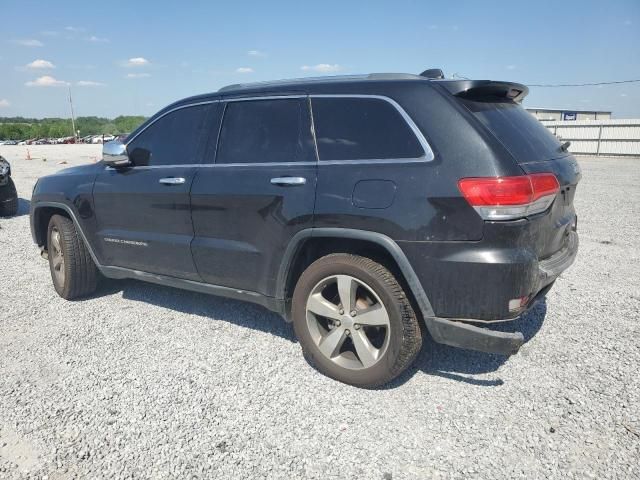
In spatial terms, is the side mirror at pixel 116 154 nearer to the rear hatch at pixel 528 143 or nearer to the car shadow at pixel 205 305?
the car shadow at pixel 205 305

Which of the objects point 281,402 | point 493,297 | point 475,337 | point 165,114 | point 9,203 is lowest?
point 281,402

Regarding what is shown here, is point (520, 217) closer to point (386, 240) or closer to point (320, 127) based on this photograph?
point (386, 240)

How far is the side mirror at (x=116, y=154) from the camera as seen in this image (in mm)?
3801

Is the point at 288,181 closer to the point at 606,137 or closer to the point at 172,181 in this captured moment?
the point at 172,181

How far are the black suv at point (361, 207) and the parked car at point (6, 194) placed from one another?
21.0ft

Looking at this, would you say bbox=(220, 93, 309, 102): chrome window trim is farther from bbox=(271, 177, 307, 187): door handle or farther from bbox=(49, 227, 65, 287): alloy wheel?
bbox=(49, 227, 65, 287): alloy wheel

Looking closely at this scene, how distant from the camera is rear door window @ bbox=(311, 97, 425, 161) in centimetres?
266

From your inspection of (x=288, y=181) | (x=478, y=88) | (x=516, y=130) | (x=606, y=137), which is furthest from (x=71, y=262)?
(x=606, y=137)

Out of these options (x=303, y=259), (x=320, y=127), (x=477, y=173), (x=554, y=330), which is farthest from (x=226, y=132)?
(x=554, y=330)

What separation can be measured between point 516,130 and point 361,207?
102 cm

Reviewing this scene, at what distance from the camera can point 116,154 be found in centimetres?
379

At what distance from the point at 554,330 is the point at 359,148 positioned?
2.21 meters

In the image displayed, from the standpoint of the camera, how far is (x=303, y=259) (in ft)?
10.3

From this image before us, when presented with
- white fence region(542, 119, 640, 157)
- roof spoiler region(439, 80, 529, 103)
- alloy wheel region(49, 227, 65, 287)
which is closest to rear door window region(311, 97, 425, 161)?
roof spoiler region(439, 80, 529, 103)
